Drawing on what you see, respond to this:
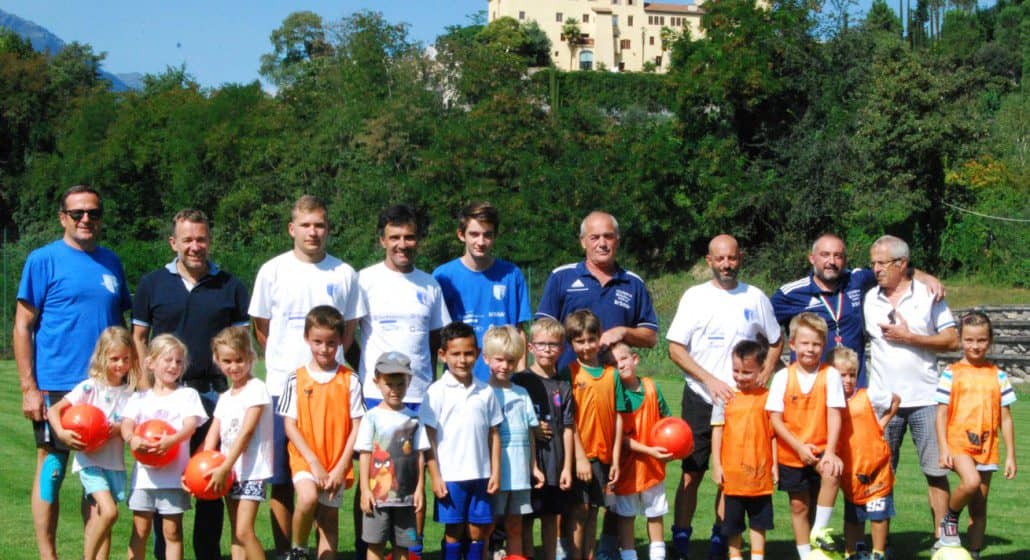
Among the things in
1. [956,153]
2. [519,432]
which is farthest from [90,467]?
[956,153]

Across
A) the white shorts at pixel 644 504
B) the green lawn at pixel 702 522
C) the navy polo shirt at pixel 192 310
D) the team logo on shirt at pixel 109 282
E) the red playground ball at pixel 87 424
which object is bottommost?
the green lawn at pixel 702 522

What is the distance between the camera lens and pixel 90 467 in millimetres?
6609

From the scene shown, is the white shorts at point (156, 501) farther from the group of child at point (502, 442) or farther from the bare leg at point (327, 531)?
the bare leg at point (327, 531)

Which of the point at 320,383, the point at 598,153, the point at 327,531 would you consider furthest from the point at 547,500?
the point at 598,153

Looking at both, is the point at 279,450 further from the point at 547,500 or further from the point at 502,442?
the point at 547,500

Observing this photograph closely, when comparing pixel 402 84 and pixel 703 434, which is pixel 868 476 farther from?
pixel 402 84

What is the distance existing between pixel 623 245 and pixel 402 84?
13.2 metres

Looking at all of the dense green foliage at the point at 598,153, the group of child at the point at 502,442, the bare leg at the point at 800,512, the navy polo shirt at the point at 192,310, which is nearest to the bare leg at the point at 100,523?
the group of child at the point at 502,442

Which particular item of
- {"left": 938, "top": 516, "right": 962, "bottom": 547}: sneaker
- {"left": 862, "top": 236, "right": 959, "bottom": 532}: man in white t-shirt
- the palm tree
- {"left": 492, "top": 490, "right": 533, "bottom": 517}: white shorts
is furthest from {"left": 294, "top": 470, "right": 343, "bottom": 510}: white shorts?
the palm tree

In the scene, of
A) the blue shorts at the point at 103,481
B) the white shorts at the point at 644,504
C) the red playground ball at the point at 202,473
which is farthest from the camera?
the white shorts at the point at 644,504

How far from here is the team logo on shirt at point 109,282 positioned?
686 cm

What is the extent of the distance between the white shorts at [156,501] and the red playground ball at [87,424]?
0.38m

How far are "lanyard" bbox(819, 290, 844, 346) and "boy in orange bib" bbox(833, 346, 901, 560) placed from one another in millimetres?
299

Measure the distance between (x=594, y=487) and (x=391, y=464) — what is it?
136cm
